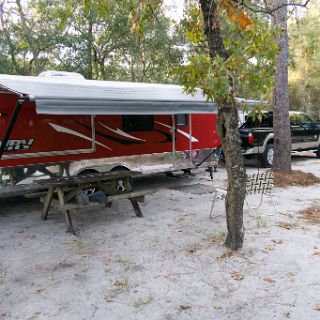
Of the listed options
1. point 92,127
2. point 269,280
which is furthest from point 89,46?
point 269,280

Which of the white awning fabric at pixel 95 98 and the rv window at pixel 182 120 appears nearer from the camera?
the white awning fabric at pixel 95 98

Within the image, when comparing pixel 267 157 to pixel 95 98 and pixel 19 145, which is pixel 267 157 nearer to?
pixel 95 98

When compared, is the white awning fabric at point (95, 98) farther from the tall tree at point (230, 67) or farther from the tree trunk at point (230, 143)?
the tall tree at point (230, 67)

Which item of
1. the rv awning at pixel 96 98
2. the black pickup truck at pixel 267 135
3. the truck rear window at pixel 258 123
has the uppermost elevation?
the rv awning at pixel 96 98

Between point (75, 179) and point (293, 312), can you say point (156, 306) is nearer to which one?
point (293, 312)

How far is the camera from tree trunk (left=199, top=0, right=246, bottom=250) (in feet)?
16.1

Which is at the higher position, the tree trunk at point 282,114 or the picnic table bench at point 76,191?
the tree trunk at point 282,114

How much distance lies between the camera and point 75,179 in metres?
6.68

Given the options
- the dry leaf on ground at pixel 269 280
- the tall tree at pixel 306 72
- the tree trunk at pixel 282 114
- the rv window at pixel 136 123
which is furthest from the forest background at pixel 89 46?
the dry leaf on ground at pixel 269 280

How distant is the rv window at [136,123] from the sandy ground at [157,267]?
220cm

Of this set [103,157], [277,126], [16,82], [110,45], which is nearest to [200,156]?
[277,126]

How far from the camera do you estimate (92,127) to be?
8328 millimetres

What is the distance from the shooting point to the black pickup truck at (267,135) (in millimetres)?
12695

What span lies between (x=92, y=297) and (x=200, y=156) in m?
6.90
